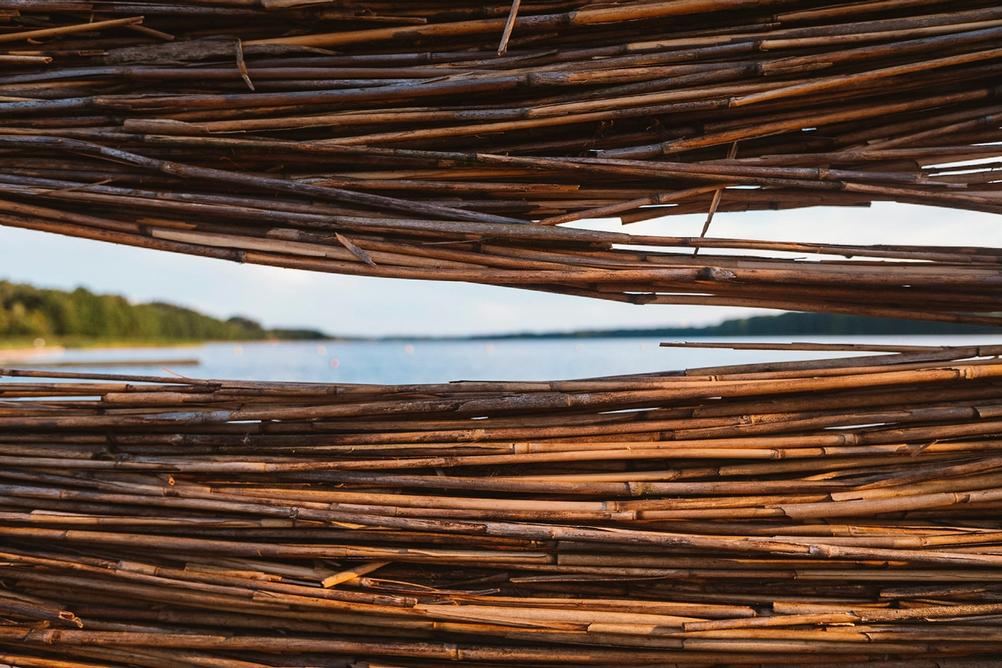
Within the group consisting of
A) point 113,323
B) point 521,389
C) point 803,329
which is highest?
point 113,323

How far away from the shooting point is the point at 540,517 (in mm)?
615

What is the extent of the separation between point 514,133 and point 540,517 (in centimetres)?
41

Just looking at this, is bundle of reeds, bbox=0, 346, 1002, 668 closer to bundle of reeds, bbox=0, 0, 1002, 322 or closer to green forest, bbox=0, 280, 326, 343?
bundle of reeds, bbox=0, 0, 1002, 322

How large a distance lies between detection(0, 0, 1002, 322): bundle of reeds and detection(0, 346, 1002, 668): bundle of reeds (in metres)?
0.12

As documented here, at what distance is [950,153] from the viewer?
2.09 feet

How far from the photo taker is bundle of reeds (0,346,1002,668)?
616 mm

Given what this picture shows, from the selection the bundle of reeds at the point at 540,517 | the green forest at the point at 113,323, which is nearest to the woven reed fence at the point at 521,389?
the bundle of reeds at the point at 540,517

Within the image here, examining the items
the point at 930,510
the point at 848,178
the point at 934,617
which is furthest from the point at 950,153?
the point at 934,617

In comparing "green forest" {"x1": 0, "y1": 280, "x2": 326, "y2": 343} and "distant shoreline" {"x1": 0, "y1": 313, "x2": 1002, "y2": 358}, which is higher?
"green forest" {"x1": 0, "y1": 280, "x2": 326, "y2": 343}

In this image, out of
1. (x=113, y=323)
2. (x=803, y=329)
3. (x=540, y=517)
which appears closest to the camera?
(x=540, y=517)

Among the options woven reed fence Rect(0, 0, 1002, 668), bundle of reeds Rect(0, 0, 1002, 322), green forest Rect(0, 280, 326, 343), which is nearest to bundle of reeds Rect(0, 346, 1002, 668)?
woven reed fence Rect(0, 0, 1002, 668)

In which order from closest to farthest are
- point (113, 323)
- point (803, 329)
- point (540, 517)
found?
point (540, 517), point (803, 329), point (113, 323)

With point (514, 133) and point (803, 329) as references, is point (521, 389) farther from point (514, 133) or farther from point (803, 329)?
point (803, 329)

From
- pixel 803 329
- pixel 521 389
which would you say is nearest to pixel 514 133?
pixel 521 389
